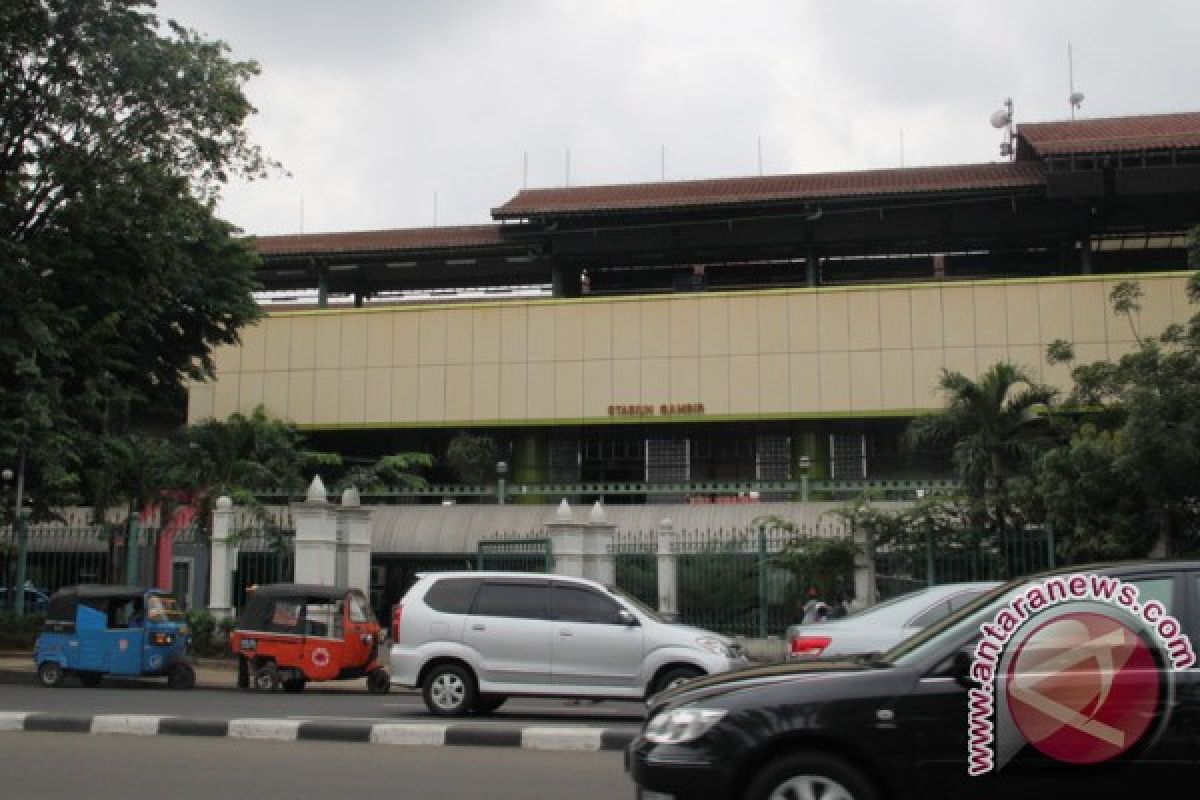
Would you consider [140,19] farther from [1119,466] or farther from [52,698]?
[1119,466]

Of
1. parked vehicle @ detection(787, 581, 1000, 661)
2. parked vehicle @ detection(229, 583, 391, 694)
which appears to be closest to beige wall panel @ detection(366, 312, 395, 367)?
parked vehicle @ detection(229, 583, 391, 694)

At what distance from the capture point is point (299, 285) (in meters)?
43.2

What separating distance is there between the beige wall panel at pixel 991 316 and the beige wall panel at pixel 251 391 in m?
23.1

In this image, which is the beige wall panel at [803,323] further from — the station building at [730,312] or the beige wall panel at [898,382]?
the beige wall panel at [898,382]

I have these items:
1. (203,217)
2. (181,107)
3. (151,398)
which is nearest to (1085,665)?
(181,107)

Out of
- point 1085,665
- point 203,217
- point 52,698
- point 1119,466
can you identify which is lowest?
point 52,698

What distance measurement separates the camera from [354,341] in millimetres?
40594

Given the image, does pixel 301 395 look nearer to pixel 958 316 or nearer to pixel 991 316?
pixel 958 316

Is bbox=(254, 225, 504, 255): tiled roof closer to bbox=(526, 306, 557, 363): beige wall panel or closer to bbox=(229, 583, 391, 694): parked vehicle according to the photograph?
bbox=(526, 306, 557, 363): beige wall panel

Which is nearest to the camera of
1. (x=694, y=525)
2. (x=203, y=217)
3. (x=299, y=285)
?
(x=203, y=217)

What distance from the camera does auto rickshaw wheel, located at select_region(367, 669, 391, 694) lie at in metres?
17.3

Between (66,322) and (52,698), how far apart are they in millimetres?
9963

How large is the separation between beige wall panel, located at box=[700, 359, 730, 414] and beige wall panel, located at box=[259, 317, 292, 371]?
45.6 ft

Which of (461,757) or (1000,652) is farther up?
(1000,652)
